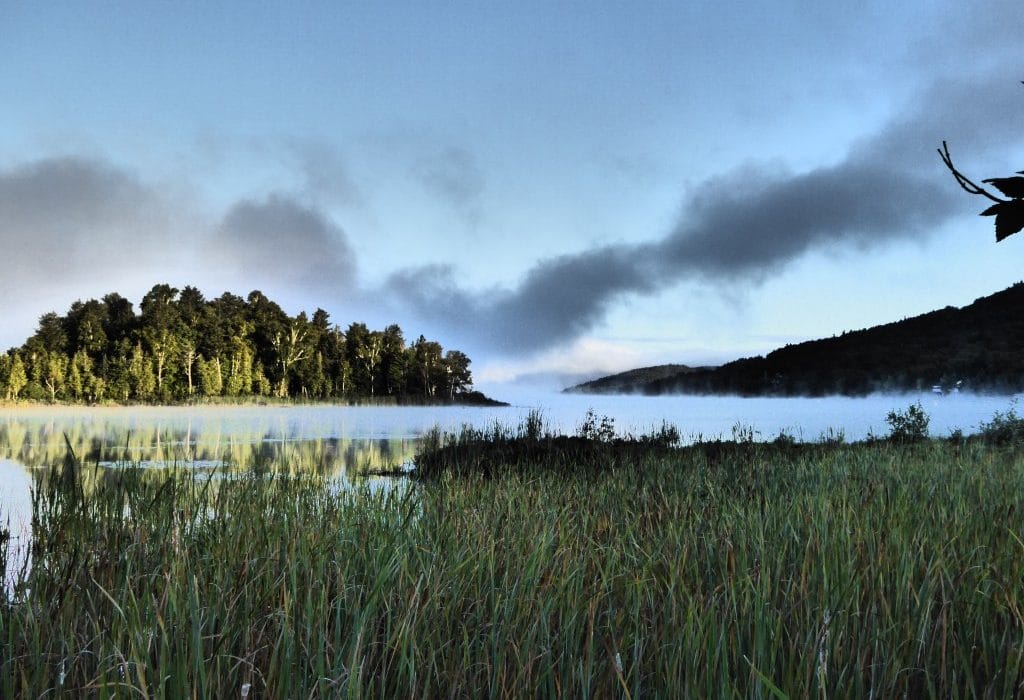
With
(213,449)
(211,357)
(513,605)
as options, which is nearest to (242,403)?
(211,357)

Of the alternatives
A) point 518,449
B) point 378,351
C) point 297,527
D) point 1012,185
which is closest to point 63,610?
point 297,527

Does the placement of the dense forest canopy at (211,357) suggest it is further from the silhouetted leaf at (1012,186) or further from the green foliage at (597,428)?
the silhouetted leaf at (1012,186)

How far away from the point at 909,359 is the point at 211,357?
77.8 meters

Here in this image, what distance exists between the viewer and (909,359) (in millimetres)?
59719

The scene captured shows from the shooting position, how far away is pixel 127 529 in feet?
16.5

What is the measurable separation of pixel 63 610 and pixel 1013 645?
14.6 ft

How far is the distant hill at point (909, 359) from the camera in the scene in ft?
171

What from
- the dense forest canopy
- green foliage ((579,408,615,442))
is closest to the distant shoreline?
the dense forest canopy

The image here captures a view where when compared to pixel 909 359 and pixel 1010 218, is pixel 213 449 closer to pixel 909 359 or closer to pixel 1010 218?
pixel 1010 218

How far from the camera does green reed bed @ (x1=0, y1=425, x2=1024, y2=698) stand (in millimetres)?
2426

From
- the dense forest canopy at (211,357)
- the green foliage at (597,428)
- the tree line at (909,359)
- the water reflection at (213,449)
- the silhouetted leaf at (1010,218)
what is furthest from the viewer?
the dense forest canopy at (211,357)

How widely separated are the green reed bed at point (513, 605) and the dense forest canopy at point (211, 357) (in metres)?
78.7

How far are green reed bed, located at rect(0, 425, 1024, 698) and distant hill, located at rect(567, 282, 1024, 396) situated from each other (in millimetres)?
53253

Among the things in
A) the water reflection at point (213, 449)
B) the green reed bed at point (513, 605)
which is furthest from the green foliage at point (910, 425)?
the water reflection at point (213, 449)
